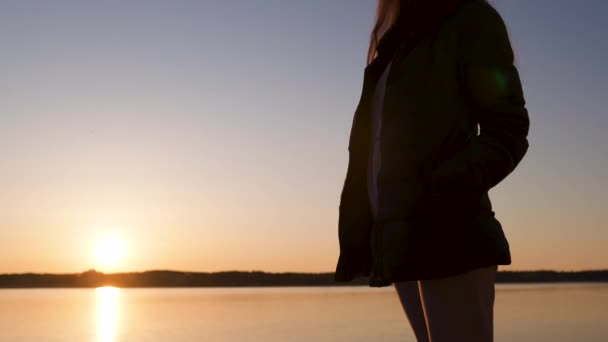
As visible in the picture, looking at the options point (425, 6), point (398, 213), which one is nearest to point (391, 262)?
point (398, 213)

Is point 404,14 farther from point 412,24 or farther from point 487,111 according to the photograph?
point 487,111

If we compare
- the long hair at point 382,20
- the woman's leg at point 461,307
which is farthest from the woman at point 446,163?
the long hair at point 382,20

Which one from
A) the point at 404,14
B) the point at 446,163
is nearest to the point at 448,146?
the point at 446,163

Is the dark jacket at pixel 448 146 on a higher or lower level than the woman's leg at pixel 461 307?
higher

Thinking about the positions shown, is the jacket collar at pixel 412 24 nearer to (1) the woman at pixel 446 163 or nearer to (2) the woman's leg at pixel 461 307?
(1) the woman at pixel 446 163

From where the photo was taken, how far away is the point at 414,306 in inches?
94.7

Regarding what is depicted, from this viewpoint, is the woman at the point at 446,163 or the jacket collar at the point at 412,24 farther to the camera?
the jacket collar at the point at 412,24

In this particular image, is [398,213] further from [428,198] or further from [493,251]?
[493,251]

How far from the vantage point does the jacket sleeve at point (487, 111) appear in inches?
83.7

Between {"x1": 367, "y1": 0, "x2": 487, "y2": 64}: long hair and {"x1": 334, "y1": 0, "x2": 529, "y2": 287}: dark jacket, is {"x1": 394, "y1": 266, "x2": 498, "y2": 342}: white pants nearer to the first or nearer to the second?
{"x1": 334, "y1": 0, "x2": 529, "y2": 287}: dark jacket

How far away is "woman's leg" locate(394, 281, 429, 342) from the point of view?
2.39m

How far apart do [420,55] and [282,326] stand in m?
21.1

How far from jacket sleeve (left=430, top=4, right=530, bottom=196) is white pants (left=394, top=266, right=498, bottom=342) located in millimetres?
229

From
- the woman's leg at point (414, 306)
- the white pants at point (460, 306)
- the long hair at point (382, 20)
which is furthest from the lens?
the long hair at point (382, 20)
